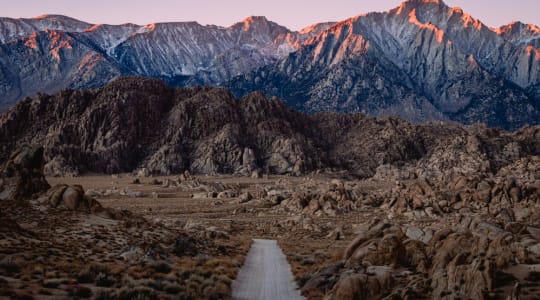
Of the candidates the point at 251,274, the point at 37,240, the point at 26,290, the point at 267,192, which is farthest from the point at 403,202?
the point at 26,290

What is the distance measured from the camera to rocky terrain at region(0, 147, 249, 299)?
17.7 metres

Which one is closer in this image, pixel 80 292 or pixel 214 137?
pixel 80 292

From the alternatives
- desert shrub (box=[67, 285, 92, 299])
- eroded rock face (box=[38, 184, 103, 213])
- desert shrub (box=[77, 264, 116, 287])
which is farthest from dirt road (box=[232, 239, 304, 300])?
eroded rock face (box=[38, 184, 103, 213])

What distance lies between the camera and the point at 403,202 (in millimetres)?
63250

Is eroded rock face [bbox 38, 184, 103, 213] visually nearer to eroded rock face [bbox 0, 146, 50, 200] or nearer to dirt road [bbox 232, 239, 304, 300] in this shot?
eroded rock face [bbox 0, 146, 50, 200]

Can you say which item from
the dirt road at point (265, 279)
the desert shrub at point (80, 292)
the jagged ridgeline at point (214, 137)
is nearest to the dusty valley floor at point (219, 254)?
the desert shrub at point (80, 292)

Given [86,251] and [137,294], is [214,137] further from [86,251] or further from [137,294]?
[137,294]

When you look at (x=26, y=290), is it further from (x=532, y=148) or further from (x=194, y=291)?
(x=532, y=148)

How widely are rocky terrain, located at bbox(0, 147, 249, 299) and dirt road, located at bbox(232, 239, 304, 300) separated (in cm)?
70

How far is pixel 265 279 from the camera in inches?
939

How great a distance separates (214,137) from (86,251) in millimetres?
126625

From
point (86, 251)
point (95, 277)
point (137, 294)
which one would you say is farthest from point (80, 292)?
point (86, 251)

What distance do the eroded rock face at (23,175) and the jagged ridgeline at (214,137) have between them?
94548 millimetres

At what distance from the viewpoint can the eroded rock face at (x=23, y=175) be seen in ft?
112
